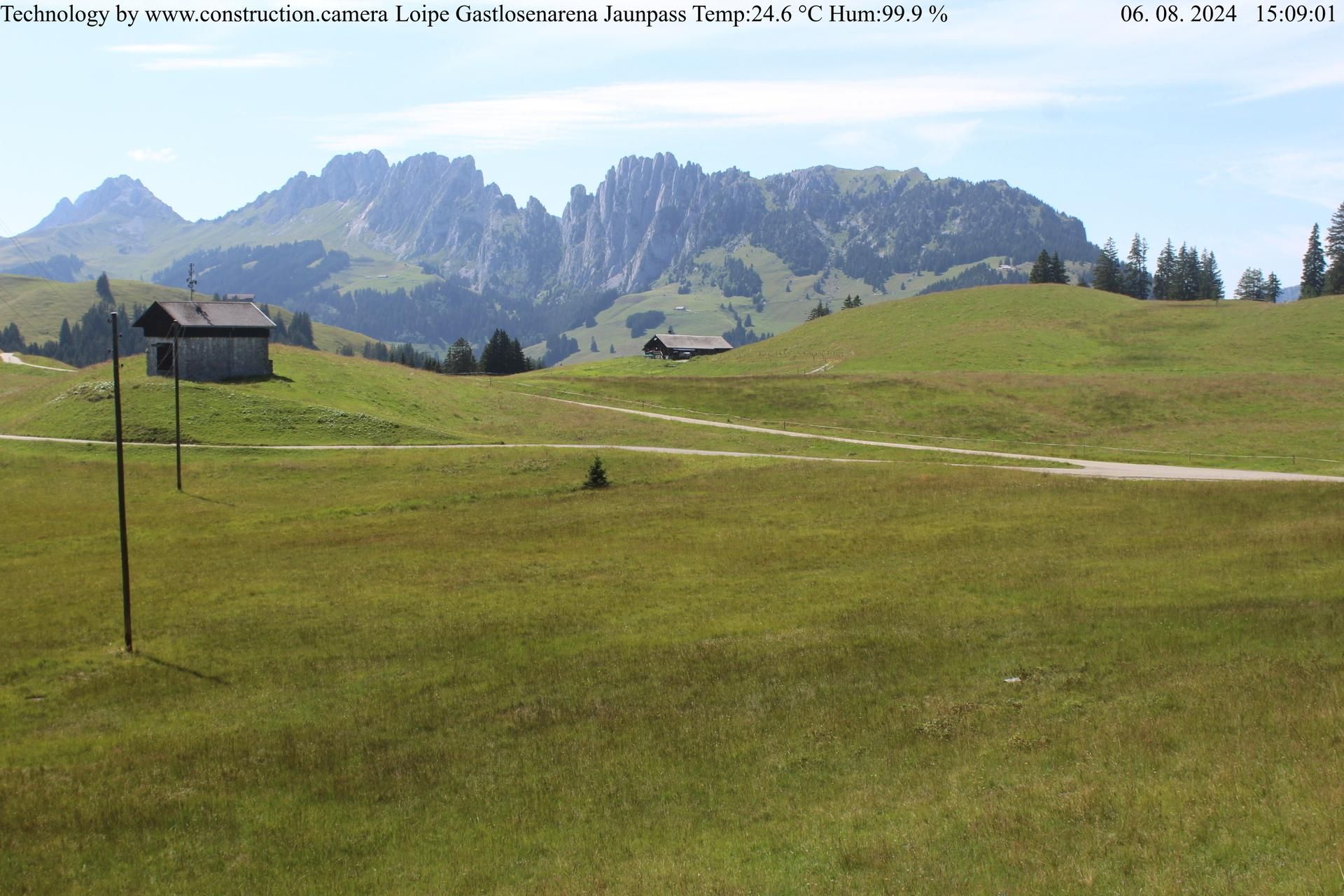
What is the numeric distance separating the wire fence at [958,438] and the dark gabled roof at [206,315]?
37639 mm

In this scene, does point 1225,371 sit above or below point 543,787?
A: above

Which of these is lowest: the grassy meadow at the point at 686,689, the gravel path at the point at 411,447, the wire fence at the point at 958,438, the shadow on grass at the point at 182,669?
the shadow on grass at the point at 182,669

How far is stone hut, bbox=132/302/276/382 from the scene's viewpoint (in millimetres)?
102562

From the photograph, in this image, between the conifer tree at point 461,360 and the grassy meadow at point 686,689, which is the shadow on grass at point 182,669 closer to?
the grassy meadow at point 686,689

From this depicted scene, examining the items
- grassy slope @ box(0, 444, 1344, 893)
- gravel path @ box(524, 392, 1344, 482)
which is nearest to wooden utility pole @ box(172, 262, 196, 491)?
grassy slope @ box(0, 444, 1344, 893)

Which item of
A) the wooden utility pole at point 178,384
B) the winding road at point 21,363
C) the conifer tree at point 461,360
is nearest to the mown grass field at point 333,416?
the wooden utility pole at point 178,384

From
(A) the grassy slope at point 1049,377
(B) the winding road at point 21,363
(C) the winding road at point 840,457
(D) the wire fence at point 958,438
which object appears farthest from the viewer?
(B) the winding road at point 21,363

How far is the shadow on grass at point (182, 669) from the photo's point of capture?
92.4 ft

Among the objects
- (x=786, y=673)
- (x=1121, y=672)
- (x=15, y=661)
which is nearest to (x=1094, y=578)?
(x=1121, y=672)

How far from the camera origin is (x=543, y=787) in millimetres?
19906

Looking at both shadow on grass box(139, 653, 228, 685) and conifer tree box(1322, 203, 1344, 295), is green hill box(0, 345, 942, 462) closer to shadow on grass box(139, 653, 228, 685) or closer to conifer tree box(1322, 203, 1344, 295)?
shadow on grass box(139, 653, 228, 685)

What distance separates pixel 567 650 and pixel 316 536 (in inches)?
1058

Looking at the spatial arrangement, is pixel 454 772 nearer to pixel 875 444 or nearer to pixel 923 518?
pixel 923 518

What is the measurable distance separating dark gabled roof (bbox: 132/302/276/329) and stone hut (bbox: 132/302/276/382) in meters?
0.07
